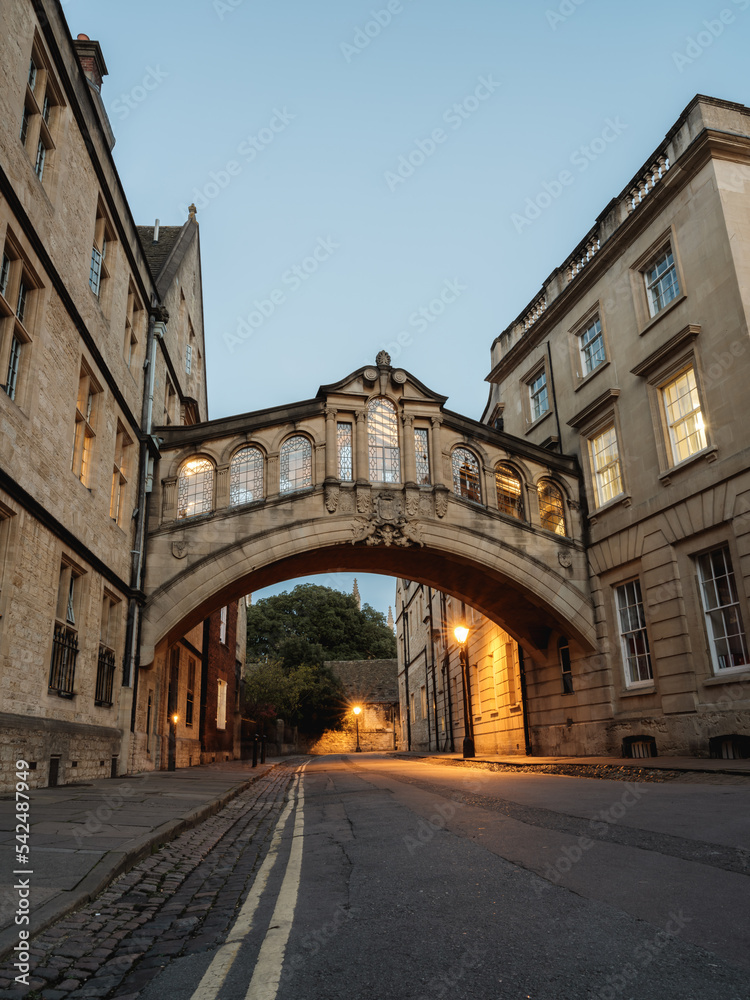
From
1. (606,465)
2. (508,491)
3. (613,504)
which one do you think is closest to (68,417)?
(508,491)

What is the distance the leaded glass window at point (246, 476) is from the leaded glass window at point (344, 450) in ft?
7.06

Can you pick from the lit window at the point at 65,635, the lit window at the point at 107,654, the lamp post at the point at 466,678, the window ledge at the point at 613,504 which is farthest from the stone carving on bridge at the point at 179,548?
the window ledge at the point at 613,504

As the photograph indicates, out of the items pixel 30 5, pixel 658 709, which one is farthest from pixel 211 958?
pixel 658 709

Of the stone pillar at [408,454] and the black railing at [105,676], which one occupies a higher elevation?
the stone pillar at [408,454]

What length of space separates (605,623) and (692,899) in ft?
55.8

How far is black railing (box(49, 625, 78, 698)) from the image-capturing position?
11531mm

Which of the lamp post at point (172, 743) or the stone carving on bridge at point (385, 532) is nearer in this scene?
the lamp post at point (172, 743)

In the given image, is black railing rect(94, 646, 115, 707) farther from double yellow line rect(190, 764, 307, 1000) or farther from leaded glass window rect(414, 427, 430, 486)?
double yellow line rect(190, 764, 307, 1000)

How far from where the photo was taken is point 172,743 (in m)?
19.8

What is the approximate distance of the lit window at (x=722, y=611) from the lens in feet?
50.2

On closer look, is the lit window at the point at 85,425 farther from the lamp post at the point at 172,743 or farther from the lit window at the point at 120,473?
the lamp post at the point at 172,743

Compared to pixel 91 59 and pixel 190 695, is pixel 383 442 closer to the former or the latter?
pixel 190 695

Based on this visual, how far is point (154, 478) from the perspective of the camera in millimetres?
18938

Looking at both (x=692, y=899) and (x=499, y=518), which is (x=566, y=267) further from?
(x=692, y=899)
